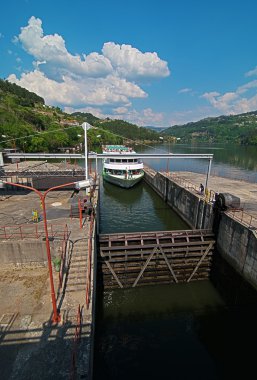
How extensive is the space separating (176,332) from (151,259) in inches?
238

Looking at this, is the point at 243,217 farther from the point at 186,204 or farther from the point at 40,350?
the point at 40,350

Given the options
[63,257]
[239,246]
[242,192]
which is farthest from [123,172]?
[63,257]

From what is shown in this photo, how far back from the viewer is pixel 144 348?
39.1 ft

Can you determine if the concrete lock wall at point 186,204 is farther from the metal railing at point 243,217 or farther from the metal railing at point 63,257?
the metal railing at point 63,257

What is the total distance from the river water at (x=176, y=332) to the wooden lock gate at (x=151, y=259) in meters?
0.84

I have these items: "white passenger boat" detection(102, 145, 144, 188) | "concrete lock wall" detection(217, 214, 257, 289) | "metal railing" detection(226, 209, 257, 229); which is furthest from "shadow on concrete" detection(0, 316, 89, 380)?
"white passenger boat" detection(102, 145, 144, 188)

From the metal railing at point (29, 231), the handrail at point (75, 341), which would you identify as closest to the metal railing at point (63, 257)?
the metal railing at point (29, 231)

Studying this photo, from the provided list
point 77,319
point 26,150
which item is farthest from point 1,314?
point 26,150

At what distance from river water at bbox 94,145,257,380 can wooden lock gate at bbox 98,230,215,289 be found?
0.84 m

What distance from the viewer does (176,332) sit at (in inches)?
516

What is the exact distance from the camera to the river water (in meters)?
11.0

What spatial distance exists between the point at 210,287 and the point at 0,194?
1039 inches

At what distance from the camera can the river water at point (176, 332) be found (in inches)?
434

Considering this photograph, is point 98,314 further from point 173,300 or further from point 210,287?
point 210,287
